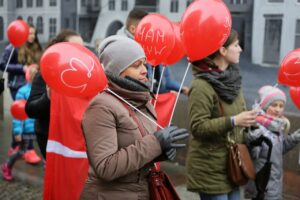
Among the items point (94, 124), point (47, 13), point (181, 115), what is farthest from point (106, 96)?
point (47, 13)

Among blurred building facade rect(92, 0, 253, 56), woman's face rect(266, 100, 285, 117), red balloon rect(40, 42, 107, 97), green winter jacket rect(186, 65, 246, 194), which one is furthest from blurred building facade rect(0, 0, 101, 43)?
red balloon rect(40, 42, 107, 97)

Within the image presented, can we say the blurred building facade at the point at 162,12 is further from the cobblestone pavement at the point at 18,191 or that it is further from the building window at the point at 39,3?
the cobblestone pavement at the point at 18,191

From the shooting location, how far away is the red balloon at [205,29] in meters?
2.76

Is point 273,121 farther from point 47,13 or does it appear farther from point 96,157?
point 47,13

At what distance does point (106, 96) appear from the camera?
7.10 ft

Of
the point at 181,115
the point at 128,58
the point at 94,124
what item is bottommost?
the point at 181,115

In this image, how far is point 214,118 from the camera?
2.81 meters

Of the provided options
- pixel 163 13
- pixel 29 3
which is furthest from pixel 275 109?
pixel 29 3

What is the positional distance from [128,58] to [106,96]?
0.21m

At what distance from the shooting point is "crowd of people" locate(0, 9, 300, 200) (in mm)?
2075

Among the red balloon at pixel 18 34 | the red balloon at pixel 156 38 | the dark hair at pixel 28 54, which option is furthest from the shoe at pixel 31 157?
the red balloon at pixel 156 38

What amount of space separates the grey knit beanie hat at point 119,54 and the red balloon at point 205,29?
631 mm

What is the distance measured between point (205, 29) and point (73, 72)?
0.92m

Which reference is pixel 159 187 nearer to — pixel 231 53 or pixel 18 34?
pixel 231 53
